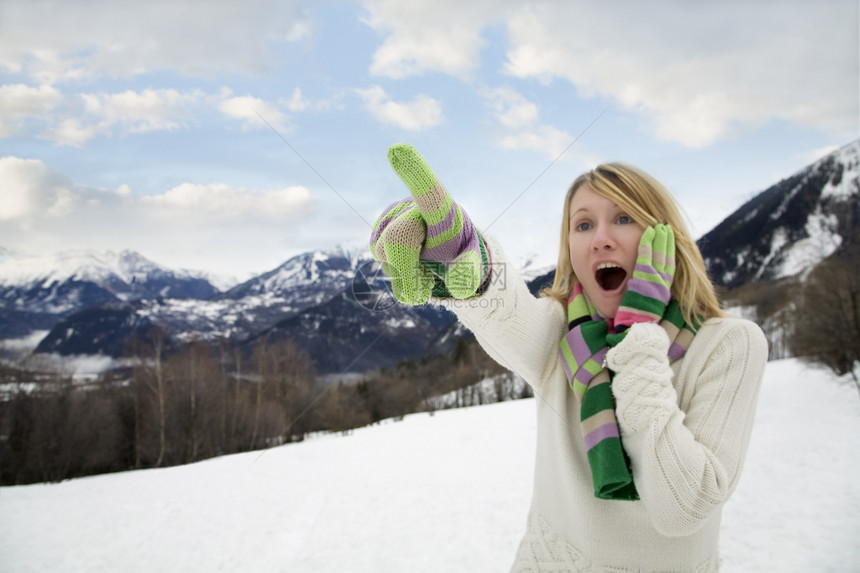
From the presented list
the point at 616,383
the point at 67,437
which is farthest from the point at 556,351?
the point at 67,437

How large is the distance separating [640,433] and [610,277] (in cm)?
55

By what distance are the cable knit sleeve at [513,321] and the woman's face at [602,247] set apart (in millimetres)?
189

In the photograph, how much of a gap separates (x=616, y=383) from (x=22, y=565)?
43.1 ft

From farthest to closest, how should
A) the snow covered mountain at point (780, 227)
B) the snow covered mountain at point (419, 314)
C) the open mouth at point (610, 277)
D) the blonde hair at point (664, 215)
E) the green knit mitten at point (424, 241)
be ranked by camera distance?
the snow covered mountain at point (780, 227) < the snow covered mountain at point (419, 314) < the open mouth at point (610, 277) < the blonde hair at point (664, 215) < the green knit mitten at point (424, 241)

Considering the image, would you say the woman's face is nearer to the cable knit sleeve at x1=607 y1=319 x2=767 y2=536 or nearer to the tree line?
the cable knit sleeve at x1=607 y1=319 x2=767 y2=536

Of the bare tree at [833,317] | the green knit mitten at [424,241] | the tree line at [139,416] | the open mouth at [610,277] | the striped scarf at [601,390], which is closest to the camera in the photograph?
the green knit mitten at [424,241]

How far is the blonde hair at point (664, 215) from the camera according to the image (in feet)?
4.59

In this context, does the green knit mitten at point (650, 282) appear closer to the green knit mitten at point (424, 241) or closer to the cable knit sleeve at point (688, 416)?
the cable knit sleeve at point (688, 416)

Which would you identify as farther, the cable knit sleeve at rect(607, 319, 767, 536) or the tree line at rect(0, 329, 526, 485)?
the tree line at rect(0, 329, 526, 485)

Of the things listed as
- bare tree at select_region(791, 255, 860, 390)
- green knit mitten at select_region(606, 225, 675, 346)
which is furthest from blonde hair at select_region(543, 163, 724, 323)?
bare tree at select_region(791, 255, 860, 390)

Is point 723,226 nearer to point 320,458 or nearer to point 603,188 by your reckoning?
point 320,458

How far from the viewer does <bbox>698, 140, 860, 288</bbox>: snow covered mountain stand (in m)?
79.5

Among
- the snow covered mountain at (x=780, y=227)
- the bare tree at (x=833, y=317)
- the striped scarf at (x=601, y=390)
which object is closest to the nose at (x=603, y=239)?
the striped scarf at (x=601, y=390)

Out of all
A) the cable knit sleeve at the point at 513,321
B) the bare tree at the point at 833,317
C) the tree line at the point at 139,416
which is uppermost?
the bare tree at the point at 833,317
